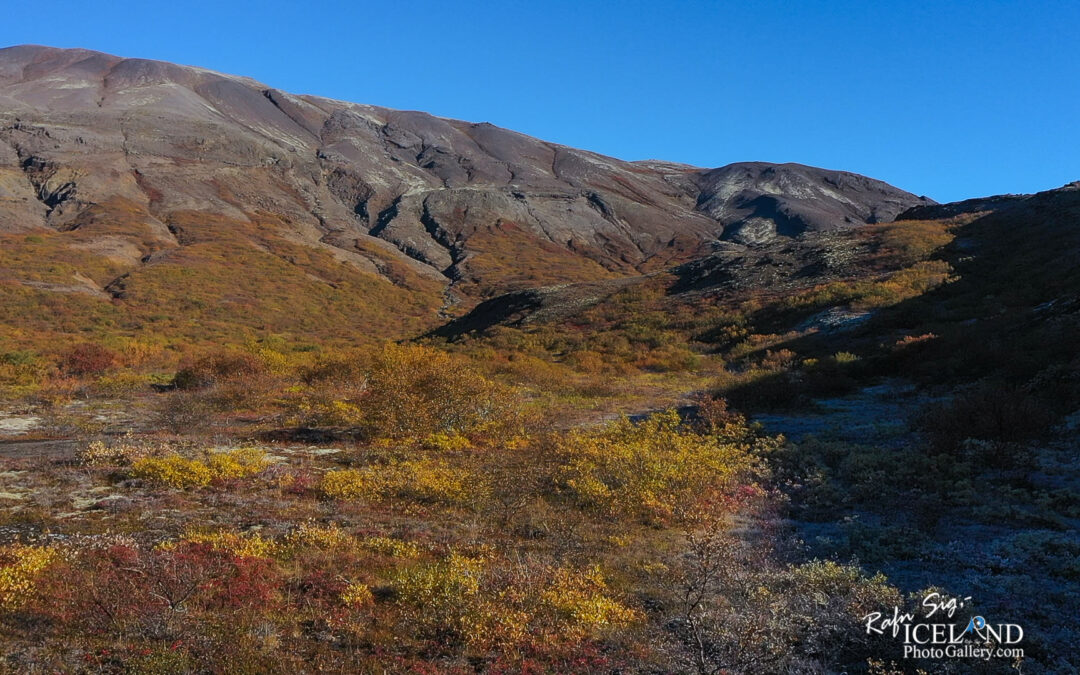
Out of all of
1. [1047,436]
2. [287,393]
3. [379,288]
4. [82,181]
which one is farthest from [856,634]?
[82,181]

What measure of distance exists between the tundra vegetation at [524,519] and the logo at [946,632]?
159 millimetres

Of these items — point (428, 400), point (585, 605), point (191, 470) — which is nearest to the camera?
point (585, 605)

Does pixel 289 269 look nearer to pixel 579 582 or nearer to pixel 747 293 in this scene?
pixel 747 293

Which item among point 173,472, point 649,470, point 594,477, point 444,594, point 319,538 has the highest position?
point 649,470

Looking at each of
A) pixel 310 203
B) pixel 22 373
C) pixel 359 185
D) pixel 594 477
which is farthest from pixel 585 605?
pixel 359 185

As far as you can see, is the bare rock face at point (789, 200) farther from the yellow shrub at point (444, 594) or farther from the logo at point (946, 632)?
the yellow shrub at point (444, 594)

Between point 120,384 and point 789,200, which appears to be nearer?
point 120,384

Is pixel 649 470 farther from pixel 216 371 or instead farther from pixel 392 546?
pixel 216 371

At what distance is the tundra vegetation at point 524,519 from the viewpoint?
523 centimetres

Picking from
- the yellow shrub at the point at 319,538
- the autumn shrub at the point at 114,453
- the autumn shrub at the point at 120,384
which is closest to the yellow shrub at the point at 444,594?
the yellow shrub at the point at 319,538

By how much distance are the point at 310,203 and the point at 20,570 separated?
11864 centimetres

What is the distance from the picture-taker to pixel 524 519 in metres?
8.77

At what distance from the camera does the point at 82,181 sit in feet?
292

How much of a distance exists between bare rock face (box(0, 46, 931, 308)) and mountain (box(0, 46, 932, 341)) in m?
0.55
